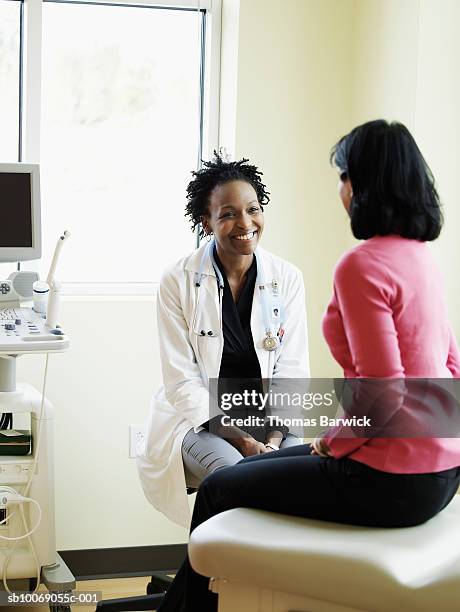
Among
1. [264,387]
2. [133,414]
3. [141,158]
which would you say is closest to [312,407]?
[264,387]

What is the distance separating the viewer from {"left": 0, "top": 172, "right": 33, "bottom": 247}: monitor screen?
8.36 ft

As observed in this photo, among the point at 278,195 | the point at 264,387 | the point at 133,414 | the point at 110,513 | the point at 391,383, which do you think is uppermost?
the point at 278,195

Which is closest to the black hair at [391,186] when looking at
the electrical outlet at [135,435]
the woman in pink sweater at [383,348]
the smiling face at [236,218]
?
the woman in pink sweater at [383,348]

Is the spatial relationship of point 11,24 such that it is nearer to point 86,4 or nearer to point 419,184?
point 86,4

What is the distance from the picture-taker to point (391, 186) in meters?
1.64

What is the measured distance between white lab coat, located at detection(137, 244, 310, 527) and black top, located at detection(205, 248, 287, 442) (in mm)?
24

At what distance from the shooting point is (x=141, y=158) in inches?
122

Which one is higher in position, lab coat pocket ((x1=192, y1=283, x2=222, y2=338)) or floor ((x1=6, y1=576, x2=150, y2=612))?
lab coat pocket ((x1=192, y1=283, x2=222, y2=338))

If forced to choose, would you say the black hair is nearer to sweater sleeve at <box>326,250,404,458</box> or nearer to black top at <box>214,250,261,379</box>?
sweater sleeve at <box>326,250,404,458</box>

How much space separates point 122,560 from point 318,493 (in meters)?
1.53

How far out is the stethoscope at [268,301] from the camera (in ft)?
7.89

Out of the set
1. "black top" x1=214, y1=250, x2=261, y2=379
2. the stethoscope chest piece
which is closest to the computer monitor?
A: "black top" x1=214, y1=250, x2=261, y2=379

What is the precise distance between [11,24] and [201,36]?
24.9 inches

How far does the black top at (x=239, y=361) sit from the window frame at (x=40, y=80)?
0.71 m
